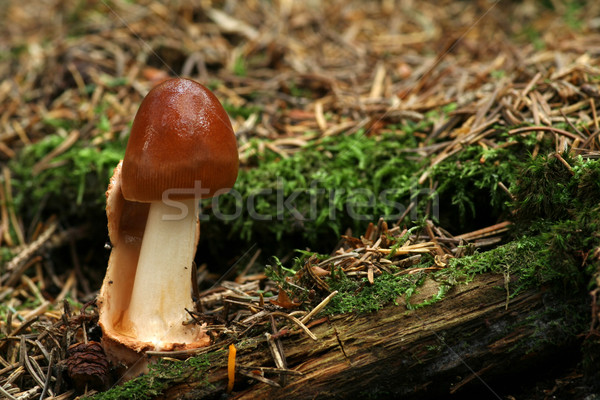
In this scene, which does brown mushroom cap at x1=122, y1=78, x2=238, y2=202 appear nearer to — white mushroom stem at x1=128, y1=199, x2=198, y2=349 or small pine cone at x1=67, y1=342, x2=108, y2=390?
white mushroom stem at x1=128, y1=199, x2=198, y2=349

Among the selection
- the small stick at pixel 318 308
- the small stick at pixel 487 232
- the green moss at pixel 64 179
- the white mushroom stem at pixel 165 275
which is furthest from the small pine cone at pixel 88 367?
the small stick at pixel 487 232

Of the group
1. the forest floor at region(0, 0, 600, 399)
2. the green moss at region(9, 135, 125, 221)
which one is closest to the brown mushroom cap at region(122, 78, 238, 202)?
the forest floor at region(0, 0, 600, 399)

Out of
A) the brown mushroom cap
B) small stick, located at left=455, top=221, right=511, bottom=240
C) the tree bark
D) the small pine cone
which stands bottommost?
the small pine cone

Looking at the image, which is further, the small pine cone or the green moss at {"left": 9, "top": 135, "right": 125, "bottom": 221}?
the green moss at {"left": 9, "top": 135, "right": 125, "bottom": 221}

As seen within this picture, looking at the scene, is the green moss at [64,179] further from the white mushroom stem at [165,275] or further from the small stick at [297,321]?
the small stick at [297,321]

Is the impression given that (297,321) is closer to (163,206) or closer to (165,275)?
(165,275)
